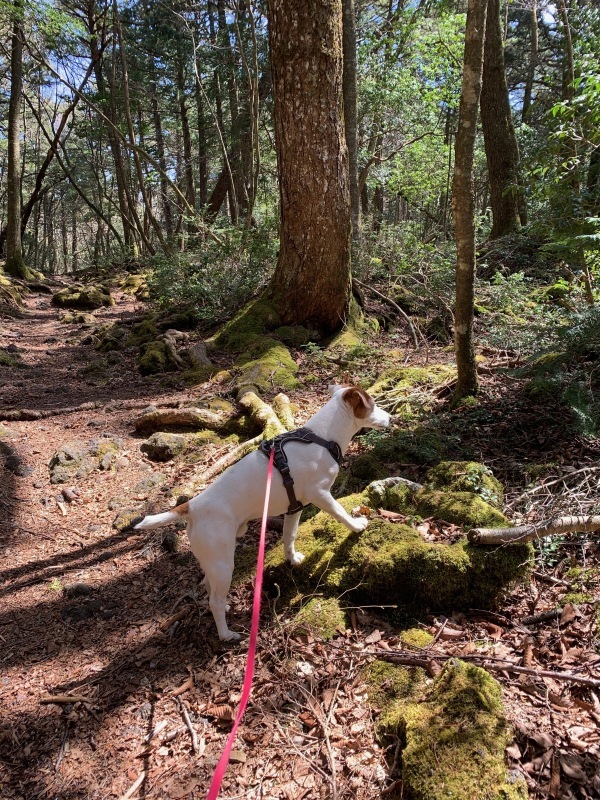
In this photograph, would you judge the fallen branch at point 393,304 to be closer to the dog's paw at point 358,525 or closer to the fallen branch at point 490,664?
the dog's paw at point 358,525

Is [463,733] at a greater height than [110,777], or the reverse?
[463,733]

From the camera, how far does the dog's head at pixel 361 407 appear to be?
3.17m

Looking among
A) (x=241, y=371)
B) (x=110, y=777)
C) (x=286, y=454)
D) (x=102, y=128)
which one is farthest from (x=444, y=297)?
(x=102, y=128)

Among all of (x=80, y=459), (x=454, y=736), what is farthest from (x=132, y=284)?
(x=454, y=736)

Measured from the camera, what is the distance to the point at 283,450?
295 cm

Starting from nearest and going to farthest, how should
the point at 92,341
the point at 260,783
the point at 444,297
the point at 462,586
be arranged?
the point at 260,783
the point at 462,586
the point at 444,297
the point at 92,341

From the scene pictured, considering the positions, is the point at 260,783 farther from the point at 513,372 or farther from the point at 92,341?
the point at 92,341

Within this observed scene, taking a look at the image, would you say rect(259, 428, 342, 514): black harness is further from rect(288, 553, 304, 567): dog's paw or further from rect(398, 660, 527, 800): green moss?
rect(398, 660, 527, 800): green moss

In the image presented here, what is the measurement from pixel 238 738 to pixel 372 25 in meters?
21.5

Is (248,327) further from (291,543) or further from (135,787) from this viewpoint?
(135,787)

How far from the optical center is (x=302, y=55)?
6535 mm

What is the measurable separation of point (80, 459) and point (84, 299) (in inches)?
450

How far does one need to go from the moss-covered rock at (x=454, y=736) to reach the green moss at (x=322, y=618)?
0.55m

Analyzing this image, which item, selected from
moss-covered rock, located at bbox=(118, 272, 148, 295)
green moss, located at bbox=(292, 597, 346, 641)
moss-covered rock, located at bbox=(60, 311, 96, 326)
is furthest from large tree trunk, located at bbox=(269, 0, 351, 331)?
moss-covered rock, located at bbox=(118, 272, 148, 295)
